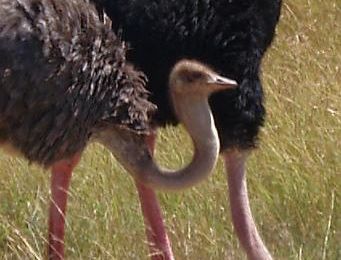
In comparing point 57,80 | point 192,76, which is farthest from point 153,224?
point 57,80

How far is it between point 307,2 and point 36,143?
4.34 metres

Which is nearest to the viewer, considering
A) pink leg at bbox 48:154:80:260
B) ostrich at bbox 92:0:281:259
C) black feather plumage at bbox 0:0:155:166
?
black feather plumage at bbox 0:0:155:166

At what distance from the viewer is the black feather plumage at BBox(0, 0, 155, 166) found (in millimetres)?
5102

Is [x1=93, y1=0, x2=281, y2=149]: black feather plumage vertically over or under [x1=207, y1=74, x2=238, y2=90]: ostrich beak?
under

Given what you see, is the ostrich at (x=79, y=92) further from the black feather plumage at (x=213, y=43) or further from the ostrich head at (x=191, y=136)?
the black feather plumage at (x=213, y=43)

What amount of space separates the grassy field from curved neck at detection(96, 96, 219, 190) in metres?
0.56

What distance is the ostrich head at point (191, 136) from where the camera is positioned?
529cm

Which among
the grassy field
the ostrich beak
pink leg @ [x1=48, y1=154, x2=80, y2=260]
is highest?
the ostrich beak

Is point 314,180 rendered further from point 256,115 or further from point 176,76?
point 176,76

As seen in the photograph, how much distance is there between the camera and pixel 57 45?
16.9 ft

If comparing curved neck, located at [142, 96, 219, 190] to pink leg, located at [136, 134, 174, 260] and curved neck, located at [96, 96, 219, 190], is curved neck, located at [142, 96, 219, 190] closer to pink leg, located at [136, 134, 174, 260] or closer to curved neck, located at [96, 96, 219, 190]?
curved neck, located at [96, 96, 219, 190]

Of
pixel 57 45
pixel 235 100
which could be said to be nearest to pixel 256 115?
pixel 235 100

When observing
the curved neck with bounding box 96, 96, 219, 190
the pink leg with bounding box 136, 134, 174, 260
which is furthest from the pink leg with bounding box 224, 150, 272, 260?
the curved neck with bounding box 96, 96, 219, 190

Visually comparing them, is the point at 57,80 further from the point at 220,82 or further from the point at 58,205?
the point at 58,205
